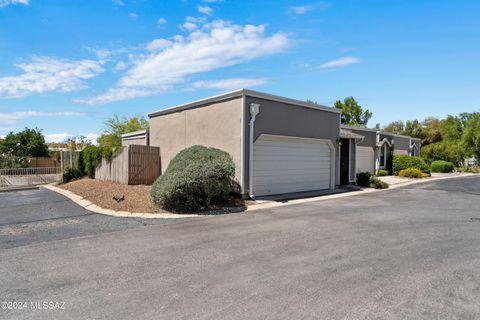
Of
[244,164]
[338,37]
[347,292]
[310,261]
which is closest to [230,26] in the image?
[338,37]

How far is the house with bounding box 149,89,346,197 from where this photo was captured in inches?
409

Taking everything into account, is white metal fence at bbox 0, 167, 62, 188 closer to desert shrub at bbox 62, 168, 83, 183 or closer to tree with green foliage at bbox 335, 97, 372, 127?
desert shrub at bbox 62, 168, 83, 183

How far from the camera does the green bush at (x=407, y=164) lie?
73.4 feet

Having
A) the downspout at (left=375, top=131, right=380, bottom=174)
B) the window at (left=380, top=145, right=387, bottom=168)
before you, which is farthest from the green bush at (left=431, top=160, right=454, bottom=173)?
the downspout at (left=375, top=131, right=380, bottom=174)

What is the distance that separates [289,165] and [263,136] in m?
2.07

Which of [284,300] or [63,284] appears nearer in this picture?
[284,300]

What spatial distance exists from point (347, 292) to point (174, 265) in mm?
2495

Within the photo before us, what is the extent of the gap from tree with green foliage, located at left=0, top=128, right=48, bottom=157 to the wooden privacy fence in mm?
19257

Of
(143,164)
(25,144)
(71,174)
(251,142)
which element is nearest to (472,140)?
(251,142)

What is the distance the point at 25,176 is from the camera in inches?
657

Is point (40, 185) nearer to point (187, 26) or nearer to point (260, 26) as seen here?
point (187, 26)

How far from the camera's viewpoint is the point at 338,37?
435 inches

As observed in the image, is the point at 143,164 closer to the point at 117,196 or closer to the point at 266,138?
the point at 117,196

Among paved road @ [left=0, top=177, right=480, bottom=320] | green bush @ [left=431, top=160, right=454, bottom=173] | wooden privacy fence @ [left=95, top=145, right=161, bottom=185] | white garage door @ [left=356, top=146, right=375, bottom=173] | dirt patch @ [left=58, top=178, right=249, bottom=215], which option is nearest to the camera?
paved road @ [left=0, top=177, right=480, bottom=320]
